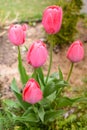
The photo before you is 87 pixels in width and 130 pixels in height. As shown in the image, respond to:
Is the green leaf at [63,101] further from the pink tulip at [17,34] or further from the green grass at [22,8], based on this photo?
the green grass at [22,8]

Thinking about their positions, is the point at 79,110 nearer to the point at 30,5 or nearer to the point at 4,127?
the point at 4,127

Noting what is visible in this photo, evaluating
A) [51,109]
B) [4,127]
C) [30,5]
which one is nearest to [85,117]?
[51,109]

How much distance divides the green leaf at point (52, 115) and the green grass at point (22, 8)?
2.00m

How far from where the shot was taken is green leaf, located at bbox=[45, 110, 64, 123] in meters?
3.11

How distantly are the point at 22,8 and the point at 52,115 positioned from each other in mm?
2401

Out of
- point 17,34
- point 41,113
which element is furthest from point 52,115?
point 17,34

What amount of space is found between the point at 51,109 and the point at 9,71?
43.5 inches

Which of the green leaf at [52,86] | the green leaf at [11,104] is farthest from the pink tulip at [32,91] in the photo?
the green leaf at [11,104]

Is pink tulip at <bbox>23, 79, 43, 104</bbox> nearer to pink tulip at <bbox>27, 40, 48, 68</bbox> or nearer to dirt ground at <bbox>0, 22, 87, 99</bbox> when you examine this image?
pink tulip at <bbox>27, 40, 48, 68</bbox>

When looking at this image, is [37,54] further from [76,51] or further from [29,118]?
[29,118]

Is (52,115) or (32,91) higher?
(32,91)

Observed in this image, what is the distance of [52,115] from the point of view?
3.17 m

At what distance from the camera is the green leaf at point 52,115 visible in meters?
3.11

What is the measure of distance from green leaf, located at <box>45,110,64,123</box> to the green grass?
78.6 inches
